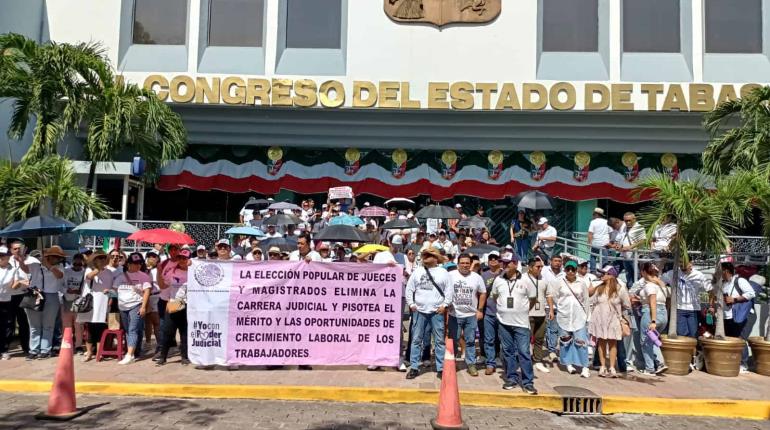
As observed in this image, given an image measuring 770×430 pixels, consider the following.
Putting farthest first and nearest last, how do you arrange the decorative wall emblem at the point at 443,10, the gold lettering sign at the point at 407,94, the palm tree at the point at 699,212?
the decorative wall emblem at the point at 443,10 → the gold lettering sign at the point at 407,94 → the palm tree at the point at 699,212

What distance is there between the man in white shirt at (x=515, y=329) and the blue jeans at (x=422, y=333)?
2.90 feet

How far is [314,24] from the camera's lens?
17.5 m

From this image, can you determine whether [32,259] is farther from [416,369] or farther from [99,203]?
[416,369]

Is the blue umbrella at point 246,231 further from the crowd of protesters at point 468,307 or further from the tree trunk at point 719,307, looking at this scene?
the tree trunk at point 719,307

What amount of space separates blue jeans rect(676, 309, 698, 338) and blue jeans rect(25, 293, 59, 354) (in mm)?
10653

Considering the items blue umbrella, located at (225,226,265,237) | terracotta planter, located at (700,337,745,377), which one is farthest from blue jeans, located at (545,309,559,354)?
blue umbrella, located at (225,226,265,237)

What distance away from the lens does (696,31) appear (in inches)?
661

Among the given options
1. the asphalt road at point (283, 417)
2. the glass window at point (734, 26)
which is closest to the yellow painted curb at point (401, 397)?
the asphalt road at point (283, 417)

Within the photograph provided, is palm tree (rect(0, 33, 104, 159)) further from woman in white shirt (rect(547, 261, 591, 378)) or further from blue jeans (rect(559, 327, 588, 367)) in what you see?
blue jeans (rect(559, 327, 588, 367))

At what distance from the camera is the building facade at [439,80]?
16531 mm

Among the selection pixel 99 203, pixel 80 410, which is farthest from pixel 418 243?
pixel 80 410

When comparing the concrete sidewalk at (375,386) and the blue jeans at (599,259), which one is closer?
the concrete sidewalk at (375,386)

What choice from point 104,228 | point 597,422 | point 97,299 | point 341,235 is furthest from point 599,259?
point 104,228

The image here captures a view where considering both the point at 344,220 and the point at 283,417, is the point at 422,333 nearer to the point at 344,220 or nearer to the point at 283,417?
the point at 283,417
